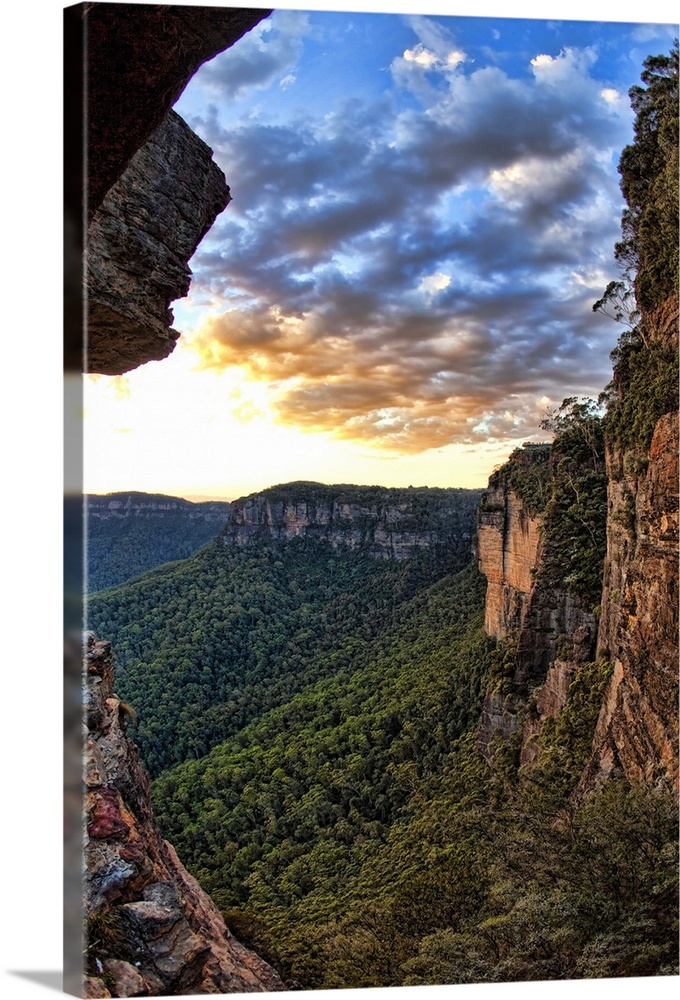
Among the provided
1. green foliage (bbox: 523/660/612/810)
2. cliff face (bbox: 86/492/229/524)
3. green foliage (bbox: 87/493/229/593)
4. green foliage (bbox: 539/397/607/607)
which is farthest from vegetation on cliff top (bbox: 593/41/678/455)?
green foliage (bbox: 87/493/229/593)

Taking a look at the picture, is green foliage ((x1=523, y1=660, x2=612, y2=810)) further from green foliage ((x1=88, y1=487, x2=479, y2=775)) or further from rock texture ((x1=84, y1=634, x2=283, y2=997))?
green foliage ((x1=88, y1=487, x2=479, y2=775))

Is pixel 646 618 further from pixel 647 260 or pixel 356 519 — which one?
pixel 356 519

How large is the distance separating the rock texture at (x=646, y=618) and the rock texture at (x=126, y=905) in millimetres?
3319

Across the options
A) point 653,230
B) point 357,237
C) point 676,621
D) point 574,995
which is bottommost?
point 574,995

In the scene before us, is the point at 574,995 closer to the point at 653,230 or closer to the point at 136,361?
the point at 136,361

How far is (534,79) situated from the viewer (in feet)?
17.6

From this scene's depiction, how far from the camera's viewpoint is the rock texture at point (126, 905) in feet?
12.8

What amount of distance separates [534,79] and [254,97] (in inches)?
89.8

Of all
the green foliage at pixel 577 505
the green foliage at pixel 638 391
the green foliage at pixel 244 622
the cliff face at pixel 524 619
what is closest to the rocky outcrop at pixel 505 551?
the cliff face at pixel 524 619

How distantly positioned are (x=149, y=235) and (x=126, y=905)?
4118mm

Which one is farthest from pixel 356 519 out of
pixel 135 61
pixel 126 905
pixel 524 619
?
pixel 135 61

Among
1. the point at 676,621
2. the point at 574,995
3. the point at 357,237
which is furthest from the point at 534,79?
the point at 574,995

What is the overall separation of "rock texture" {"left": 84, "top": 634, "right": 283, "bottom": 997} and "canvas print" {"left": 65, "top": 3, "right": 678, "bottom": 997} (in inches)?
1.0

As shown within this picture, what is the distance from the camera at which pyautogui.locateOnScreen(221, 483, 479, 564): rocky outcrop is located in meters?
22.9
